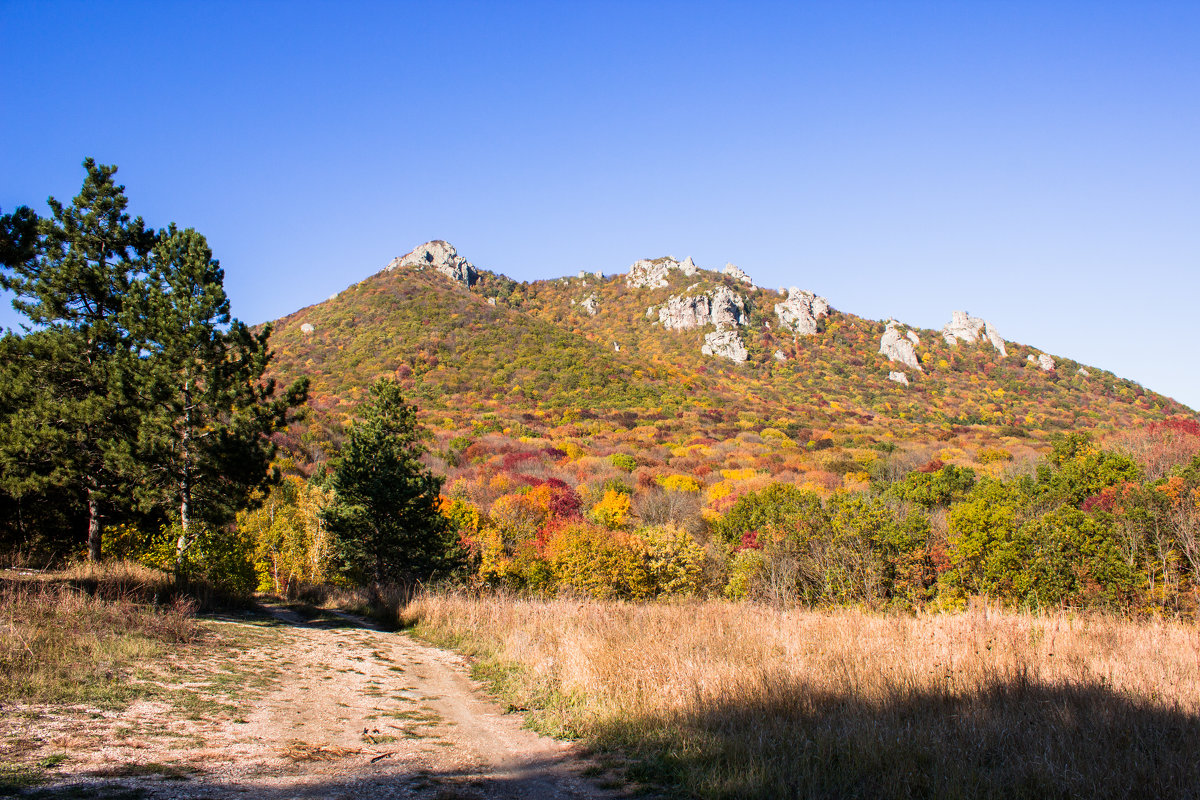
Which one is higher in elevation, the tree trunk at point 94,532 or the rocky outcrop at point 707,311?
the rocky outcrop at point 707,311

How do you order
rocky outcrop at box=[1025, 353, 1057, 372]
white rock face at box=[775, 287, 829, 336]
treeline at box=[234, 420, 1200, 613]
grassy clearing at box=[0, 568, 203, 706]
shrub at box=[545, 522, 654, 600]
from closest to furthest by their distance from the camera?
grassy clearing at box=[0, 568, 203, 706]
treeline at box=[234, 420, 1200, 613]
shrub at box=[545, 522, 654, 600]
rocky outcrop at box=[1025, 353, 1057, 372]
white rock face at box=[775, 287, 829, 336]

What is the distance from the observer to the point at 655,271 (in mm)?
149500

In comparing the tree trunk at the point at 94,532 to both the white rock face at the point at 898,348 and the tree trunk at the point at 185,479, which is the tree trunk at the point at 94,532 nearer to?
the tree trunk at the point at 185,479

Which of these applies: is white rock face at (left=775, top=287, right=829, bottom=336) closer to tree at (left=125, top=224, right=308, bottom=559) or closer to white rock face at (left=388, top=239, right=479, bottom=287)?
white rock face at (left=388, top=239, right=479, bottom=287)

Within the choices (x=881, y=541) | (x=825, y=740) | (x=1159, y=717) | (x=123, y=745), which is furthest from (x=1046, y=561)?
(x=123, y=745)

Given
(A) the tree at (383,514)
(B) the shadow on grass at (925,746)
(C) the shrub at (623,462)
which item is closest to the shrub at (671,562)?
(A) the tree at (383,514)

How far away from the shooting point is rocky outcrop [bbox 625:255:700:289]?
145750mm

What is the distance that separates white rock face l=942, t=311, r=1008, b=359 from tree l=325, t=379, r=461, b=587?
13320 centimetres

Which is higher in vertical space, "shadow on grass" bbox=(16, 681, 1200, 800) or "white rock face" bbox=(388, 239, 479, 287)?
"white rock face" bbox=(388, 239, 479, 287)

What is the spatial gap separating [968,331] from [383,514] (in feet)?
466

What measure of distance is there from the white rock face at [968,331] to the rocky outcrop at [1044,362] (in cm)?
562

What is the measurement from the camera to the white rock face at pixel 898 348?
386ft

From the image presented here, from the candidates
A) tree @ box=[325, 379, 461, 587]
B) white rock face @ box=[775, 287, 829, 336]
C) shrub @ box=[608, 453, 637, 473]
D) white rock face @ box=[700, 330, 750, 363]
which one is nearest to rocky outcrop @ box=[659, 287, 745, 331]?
white rock face @ box=[700, 330, 750, 363]

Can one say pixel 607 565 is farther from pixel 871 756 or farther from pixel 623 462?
pixel 623 462
